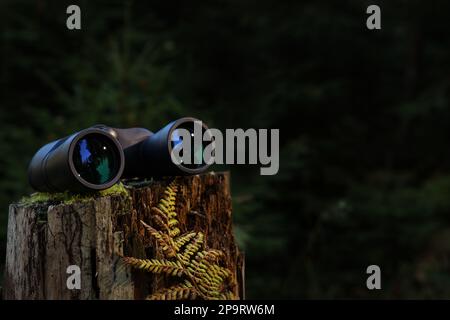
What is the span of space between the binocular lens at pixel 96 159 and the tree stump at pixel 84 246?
0.32 ft

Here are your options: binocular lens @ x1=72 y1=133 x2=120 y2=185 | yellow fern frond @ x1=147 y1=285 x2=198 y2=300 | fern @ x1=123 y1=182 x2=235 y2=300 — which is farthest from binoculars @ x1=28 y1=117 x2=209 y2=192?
yellow fern frond @ x1=147 y1=285 x2=198 y2=300

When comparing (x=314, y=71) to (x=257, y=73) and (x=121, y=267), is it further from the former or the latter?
(x=121, y=267)

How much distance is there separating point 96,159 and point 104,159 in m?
0.04

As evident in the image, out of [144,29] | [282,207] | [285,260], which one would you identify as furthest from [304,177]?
[144,29]

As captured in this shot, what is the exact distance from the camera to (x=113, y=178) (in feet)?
8.02

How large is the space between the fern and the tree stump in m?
0.04

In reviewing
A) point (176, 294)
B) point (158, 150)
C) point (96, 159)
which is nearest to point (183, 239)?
point (176, 294)

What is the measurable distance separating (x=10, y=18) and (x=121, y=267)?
26.3 feet

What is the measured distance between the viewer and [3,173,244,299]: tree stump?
2.37 metres

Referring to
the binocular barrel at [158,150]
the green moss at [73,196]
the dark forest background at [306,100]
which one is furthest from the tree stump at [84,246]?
the dark forest background at [306,100]

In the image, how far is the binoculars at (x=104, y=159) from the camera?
7.80 ft

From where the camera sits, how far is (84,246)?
237cm

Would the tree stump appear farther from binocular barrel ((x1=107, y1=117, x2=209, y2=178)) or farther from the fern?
binocular barrel ((x1=107, y1=117, x2=209, y2=178))
